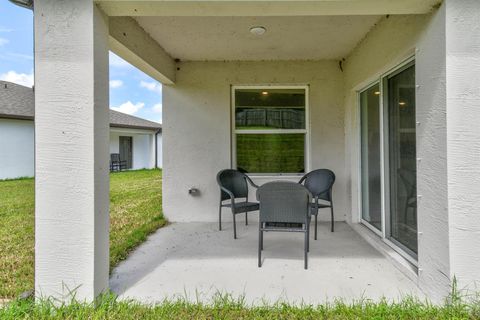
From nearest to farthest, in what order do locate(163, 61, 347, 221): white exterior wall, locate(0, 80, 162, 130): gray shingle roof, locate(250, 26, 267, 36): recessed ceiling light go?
locate(250, 26, 267, 36): recessed ceiling light < locate(163, 61, 347, 221): white exterior wall < locate(0, 80, 162, 130): gray shingle roof

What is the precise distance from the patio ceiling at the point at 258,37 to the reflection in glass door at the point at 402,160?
0.91 meters

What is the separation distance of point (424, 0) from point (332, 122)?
2885 mm

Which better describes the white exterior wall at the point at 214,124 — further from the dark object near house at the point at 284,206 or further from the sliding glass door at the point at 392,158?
the dark object near house at the point at 284,206

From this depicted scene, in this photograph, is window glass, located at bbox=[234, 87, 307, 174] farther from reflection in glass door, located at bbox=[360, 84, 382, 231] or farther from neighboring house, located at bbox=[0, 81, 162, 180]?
neighboring house, located at bbox=[0, 81, 162, 180]

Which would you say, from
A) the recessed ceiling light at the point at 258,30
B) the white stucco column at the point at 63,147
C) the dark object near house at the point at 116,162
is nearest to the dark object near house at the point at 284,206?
the white stucco column at the point at 63,147

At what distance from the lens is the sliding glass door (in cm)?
294

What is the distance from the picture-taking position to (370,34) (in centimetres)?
368

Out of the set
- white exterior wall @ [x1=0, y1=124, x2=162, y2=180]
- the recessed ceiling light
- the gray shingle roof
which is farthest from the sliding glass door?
white exterior wall @ [x1=0, y1=124, x2=162, y2=180]

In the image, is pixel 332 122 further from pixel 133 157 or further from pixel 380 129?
pixel 133 157

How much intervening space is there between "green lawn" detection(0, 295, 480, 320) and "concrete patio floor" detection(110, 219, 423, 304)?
0.15 meters

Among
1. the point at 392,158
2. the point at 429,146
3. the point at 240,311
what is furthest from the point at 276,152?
the point at 240,311

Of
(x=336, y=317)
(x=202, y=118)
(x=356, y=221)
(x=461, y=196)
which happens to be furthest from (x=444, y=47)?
(x=202, y=118)

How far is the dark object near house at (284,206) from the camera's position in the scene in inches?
117

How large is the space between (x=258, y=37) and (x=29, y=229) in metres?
4.55
